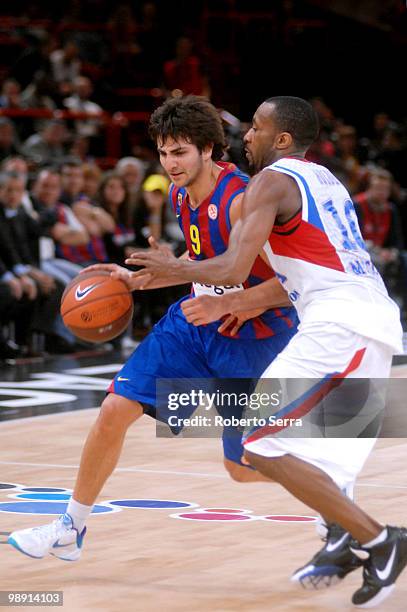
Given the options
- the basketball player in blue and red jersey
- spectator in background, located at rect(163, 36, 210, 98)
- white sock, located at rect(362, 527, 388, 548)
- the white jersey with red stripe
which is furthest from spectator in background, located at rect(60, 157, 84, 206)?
white sock, located at rect(362, 527, 388, 548)

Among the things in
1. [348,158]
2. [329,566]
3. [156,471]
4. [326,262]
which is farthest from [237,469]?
[348,158]

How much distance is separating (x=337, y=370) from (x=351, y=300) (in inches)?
9.4

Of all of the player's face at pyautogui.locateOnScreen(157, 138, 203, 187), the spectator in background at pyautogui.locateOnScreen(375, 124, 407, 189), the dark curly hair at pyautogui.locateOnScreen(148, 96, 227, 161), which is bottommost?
the spectator in background at pyautogui.locateOnScreen(375, 124, 407, 189)

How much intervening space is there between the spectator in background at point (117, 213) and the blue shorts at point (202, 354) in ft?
23.5

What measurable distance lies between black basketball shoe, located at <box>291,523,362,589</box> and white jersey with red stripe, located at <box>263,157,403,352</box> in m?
0.71

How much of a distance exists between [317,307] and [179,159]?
0.88m

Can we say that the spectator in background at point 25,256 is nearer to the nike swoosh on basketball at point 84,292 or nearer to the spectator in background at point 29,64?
the spectator in background at point 29,64

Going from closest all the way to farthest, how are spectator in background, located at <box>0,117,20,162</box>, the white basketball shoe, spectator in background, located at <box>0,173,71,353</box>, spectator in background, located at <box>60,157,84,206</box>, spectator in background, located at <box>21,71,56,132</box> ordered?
the white basketball shoe → spectator in background, located at <box>0,173,71,353</box> → spectator in background, located at <box>60,157,84,206</box> → spectator in background, located at <box>0,117,20,162</box> → spectator in background, located at <box>21,71,56,132</box>

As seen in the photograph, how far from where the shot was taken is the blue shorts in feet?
15.2

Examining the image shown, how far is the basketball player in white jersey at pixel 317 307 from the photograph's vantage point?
3.97 metres

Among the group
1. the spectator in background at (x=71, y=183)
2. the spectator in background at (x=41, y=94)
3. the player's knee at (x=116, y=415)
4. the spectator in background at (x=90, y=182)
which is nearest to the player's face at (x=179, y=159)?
the player's knee at (x=116, y=415)

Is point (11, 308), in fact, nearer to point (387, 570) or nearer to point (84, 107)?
point (84, 107)

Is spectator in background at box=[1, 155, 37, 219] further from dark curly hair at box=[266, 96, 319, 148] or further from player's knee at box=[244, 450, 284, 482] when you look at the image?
player's knee at box=[244, 450, 284, 482]

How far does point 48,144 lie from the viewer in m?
13.9
